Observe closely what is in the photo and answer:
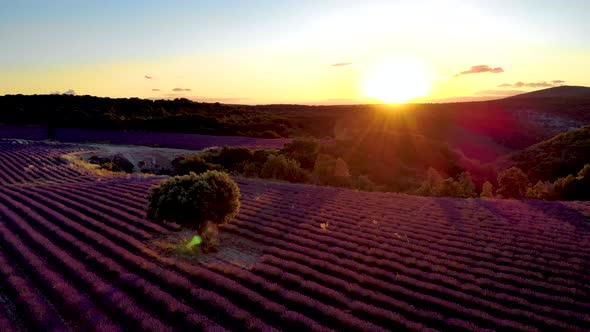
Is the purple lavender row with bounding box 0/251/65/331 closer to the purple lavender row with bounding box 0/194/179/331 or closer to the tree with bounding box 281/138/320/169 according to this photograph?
the purple lavender row with bounding box 0/194/179/331

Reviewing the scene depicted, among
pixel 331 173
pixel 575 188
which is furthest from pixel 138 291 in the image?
pixel 575 188

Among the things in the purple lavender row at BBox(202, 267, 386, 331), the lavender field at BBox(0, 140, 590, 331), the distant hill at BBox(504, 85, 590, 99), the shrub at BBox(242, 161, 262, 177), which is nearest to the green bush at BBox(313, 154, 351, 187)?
the shrub at BBox(242, 161, 262, 177)

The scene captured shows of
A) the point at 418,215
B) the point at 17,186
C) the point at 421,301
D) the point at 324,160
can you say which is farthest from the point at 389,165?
the point at 421,301

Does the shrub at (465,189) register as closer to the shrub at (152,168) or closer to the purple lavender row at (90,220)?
the purple lavender row at (90,220)

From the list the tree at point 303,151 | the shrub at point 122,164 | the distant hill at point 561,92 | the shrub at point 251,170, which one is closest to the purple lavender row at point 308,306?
the shrub at point 251,170

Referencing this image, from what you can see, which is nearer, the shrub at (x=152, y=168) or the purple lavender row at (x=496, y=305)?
the purple lavender row at (x=496, y=305)

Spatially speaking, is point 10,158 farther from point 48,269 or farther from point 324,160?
point 48,269

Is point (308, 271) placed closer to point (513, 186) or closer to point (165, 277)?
point (165, 277)
